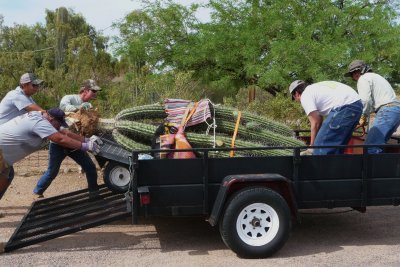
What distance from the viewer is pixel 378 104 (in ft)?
19.7

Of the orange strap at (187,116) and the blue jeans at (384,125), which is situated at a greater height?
the orange strap at (187,116)

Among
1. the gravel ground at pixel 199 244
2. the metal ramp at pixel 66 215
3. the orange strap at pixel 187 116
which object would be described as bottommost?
the gravel ground at pixel 199 244

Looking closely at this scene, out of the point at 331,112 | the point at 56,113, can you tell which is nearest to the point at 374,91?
the point at 331,112

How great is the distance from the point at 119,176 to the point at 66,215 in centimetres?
141

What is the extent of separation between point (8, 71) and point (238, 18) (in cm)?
725

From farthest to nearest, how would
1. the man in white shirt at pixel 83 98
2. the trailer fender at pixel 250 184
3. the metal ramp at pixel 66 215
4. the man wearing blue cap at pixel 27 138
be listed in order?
the man in white shirt at pixel 83 98 < the man wearing blue cap at pixel 27 138 < the metal ramp at pixel 66 215 < the trailer fender at pixel 250 184

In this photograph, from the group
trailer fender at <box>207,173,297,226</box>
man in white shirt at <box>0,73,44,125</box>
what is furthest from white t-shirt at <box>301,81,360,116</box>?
man in white shirt at <box>0,73,44,125</box>

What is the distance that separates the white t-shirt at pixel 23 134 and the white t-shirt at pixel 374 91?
365 centimetres

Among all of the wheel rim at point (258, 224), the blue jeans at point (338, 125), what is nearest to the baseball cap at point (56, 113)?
the wheel rim at point (258, 224)

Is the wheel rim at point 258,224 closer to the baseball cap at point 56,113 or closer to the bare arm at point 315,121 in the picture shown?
the bare arm at point 315,121

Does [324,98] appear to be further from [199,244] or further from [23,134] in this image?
[23,134]

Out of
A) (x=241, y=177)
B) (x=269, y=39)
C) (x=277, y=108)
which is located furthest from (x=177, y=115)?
(x=269, y=39)

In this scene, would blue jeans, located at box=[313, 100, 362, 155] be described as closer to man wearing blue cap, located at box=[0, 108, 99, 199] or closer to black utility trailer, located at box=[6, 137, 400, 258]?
black utility trailer, located at box=[6, 137, 400, 258]

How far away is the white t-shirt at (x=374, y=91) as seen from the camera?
19.6ft
